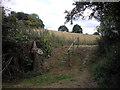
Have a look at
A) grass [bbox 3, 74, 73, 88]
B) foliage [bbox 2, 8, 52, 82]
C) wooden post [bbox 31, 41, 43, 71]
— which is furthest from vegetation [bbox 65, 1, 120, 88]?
foliage [bbox 2, 8, 52, 82]

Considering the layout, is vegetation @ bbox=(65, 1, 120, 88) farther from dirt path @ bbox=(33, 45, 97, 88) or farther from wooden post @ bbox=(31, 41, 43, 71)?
wooden post @ bbox=(31, 41, 43, 71)

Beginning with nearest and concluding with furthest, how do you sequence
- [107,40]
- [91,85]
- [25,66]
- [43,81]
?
[91,85], [43,81], [107,40], [25,66]

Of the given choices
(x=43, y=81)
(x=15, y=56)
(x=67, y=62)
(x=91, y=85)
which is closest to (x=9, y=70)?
(x=15, y=56)

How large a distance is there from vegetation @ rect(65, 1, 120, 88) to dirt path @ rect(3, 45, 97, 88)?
2.49 feet

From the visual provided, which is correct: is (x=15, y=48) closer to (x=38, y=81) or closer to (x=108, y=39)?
(x=38, y=81)

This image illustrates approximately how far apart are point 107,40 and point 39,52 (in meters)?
3.81

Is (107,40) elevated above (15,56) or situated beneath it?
elevated above

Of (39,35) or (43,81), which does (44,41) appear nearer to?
(39,35)

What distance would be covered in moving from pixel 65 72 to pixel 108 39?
8.72ft

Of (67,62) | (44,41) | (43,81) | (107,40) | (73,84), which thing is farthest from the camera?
(44,41)

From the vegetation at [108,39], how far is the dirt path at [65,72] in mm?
758

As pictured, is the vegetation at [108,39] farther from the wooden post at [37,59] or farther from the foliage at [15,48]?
the foliage at [15,48]

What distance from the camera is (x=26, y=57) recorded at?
10.2 meters

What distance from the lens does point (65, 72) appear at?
974cm
